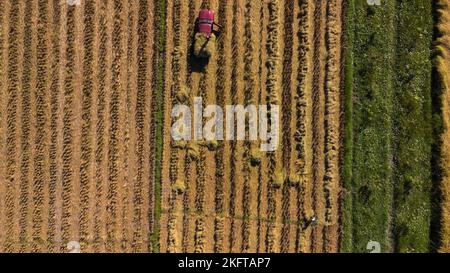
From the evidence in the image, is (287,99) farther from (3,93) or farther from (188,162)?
(3,93)

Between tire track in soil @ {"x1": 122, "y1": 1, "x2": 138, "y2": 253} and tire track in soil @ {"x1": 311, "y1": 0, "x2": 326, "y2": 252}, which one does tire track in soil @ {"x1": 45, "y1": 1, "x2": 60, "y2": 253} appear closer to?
tire track in soil @ {"x1": 122, "y1": 1, "x2": 138, "y2": 253}

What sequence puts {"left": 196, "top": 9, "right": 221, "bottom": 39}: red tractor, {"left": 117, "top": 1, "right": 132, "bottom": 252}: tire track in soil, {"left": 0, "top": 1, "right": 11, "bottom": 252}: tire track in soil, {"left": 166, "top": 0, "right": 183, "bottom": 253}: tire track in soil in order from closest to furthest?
1. {"left": 196, "top": 9, "right": 221, "bottom": 39}: red tractor
2. {"left": 0, "top": 1, "right": 11, "bottom": 252}: tire track in soil
3. {"left": 117, "top": 1, "right": 132, "bottom": 252}: tire track in soil
4. {"left": 166, "top": 0, "right": 183, "bottom": 253}: tire track in soil

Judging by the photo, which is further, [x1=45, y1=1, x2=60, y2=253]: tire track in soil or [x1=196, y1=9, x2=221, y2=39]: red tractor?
[x1=45, y1=1, x2=60, y2=253]: tire track in soil

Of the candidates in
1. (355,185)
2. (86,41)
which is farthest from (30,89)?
(355,185)

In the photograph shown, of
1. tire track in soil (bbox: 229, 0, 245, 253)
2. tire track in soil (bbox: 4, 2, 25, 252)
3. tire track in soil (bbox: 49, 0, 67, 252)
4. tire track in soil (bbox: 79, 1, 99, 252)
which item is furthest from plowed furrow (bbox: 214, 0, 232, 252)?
tire track in soil (bbox: 4, 2, 25, 252)

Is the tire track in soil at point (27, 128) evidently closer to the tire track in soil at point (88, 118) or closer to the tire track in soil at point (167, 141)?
the tire track in soil at point (88, 118)

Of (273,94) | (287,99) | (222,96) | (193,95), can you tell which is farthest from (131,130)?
(287,99)

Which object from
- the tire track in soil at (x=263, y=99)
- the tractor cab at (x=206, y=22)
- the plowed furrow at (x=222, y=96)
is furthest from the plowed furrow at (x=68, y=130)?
the tire track in soil at (x=263, y=99)
